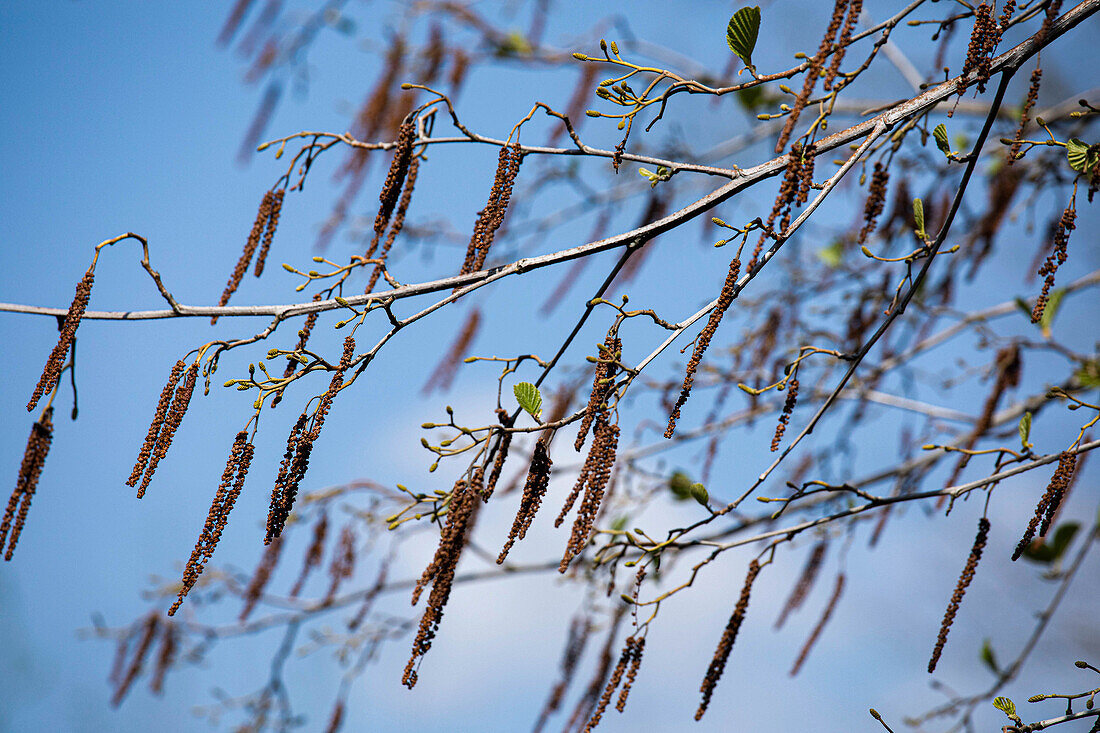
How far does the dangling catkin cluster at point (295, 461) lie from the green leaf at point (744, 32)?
0.96 meters

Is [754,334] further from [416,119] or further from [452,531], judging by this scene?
[452,531]

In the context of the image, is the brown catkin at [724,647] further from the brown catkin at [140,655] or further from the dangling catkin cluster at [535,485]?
the brown catkin at [140,655]

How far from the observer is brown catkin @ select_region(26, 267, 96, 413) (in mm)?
1513

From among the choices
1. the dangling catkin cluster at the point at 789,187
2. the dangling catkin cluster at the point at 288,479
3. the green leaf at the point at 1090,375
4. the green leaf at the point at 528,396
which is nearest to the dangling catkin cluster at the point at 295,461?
the dangling catkin cluster at the point at 288,479

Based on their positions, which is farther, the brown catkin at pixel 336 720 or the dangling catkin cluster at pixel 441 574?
the brown catkin at pixel 336 720

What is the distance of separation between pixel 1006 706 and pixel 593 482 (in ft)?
3.66

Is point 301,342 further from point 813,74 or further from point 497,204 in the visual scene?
point 813,74

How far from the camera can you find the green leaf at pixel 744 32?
5.51 feet

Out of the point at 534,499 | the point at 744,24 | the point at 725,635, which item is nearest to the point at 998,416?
the point at 725,635

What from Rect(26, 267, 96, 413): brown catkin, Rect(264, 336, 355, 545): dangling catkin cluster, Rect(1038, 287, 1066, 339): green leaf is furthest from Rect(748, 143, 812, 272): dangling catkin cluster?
Rect(1038, 287, 1066, 339): green leaf

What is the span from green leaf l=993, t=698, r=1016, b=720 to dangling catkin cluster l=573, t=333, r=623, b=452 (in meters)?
1.12

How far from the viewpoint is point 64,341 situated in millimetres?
1510

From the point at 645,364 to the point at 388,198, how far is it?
0.59 m

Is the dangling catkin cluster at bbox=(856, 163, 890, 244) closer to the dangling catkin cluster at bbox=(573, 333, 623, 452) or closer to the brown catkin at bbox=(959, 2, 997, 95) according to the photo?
the brown catkin at bbox=(959, 2, 997, 95)
